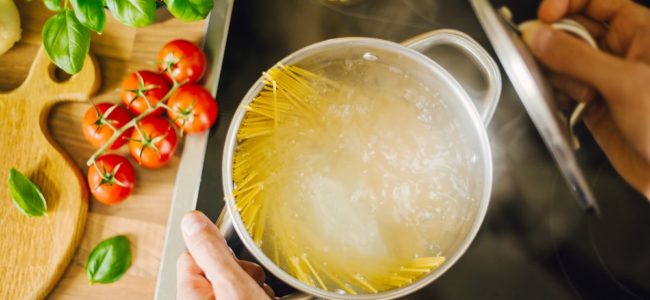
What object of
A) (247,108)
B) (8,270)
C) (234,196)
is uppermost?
(247,108)

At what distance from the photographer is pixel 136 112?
892 millimetres

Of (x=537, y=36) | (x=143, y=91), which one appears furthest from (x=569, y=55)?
(x=143, y=91)

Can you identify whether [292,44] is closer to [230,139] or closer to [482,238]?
[230,139]

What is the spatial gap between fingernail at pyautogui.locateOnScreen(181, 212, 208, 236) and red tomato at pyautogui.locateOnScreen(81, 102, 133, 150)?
227mm

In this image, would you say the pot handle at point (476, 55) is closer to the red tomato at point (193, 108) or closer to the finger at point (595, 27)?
the finger at point (595, 27)

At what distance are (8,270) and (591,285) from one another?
0.97 m

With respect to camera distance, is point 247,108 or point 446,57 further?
point 446,57

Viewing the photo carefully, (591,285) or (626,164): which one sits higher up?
(626,164)

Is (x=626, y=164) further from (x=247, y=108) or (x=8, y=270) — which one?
(x=8, y=270)

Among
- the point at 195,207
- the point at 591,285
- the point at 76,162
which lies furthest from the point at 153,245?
the point at 591,285

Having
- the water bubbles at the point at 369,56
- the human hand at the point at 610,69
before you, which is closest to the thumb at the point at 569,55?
the human hand at the point at 610,69

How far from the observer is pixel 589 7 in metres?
0.81

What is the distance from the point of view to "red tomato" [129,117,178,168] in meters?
0.83

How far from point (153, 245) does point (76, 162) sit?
205 millimetres
